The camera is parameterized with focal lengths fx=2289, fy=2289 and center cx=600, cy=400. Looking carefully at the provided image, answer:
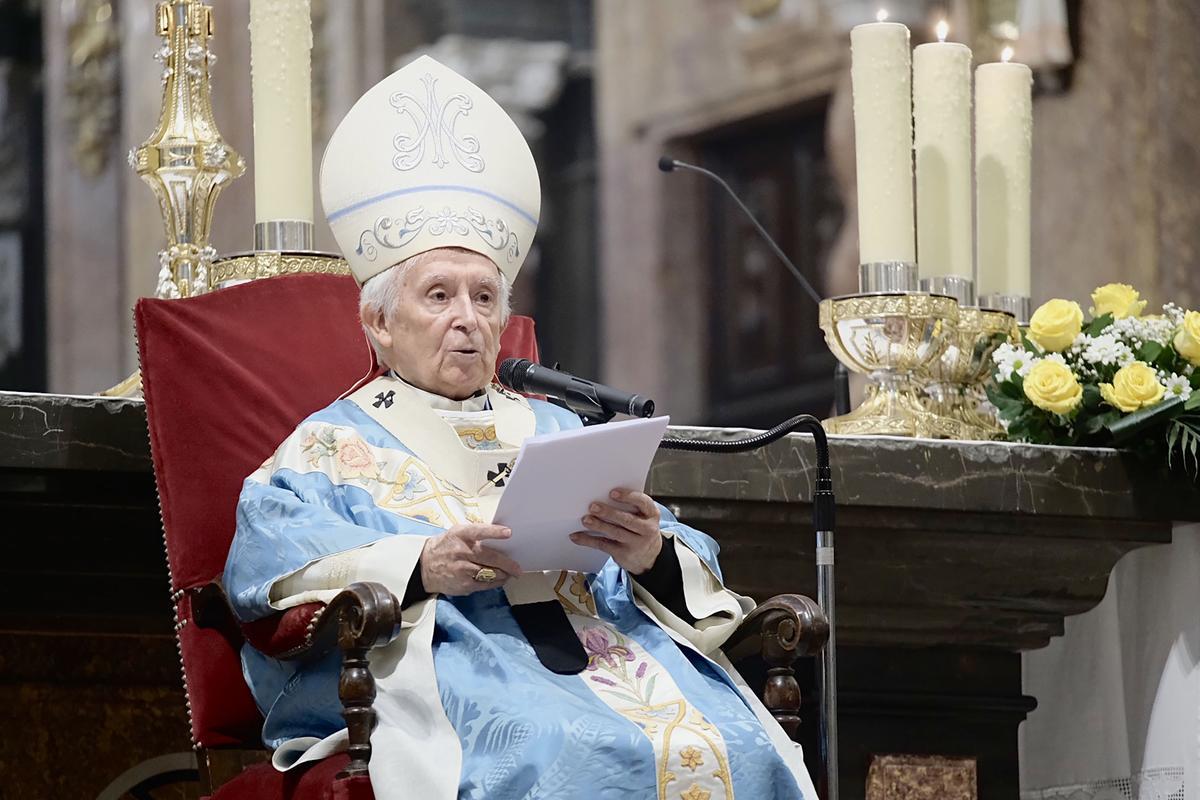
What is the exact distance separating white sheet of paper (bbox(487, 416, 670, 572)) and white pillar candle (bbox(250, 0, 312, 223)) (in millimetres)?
1165

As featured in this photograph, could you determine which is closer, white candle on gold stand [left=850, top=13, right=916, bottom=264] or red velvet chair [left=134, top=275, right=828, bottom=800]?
red velvet chair [left=134, top=275, right=828, bottom=800]

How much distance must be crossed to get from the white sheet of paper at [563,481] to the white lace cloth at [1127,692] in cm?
159

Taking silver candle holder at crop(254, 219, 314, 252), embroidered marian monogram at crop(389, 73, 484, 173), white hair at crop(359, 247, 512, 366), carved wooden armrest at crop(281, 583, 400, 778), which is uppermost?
embroidered marian monogram at crop(389, 73, 484, 173)

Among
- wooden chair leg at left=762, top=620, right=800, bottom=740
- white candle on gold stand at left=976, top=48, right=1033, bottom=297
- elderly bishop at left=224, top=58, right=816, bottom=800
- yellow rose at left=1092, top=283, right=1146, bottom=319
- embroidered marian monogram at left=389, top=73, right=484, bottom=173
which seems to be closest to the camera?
elderly bishop at left=224, top=58, right=816, bottom=800

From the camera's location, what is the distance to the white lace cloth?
14.7ft

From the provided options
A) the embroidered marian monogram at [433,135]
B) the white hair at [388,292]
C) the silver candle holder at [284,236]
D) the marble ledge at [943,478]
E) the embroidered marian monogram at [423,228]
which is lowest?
the marble ledge at [943,478]

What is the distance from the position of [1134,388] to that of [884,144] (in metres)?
0.68

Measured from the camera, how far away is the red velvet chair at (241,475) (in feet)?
10.9

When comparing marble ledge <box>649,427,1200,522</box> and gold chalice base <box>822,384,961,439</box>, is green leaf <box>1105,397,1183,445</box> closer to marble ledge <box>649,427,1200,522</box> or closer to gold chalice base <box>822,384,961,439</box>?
marble ledge <box>649,427,1200,522</box>

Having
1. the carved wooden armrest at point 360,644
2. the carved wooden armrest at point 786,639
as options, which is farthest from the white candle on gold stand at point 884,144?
the carved wooden armrest at point 360,644

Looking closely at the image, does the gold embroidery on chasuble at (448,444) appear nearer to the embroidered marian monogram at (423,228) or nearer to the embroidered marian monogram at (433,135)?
the embroidered marian monogram at (423,228)

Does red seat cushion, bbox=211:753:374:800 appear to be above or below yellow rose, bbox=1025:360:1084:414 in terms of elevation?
below

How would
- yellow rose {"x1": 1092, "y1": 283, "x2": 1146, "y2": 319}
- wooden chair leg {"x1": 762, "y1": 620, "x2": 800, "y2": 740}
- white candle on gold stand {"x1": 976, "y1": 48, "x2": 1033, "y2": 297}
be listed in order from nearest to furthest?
wooden chair leg {"x1": 762, "y1": 620, "x2": 800, "y2": 740} → yellow rose {"x1": 1092, "y1": 283, "x2": 1146, "y2": 319} → white candle on gold stand {"x1": 976, "y1": 48, "x2": 1033, "y2": 297}

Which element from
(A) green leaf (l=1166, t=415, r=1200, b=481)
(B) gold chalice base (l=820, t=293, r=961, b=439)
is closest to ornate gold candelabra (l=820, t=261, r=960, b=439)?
(B) gold chalice base (l=820, t=293, r=961, b=439)
